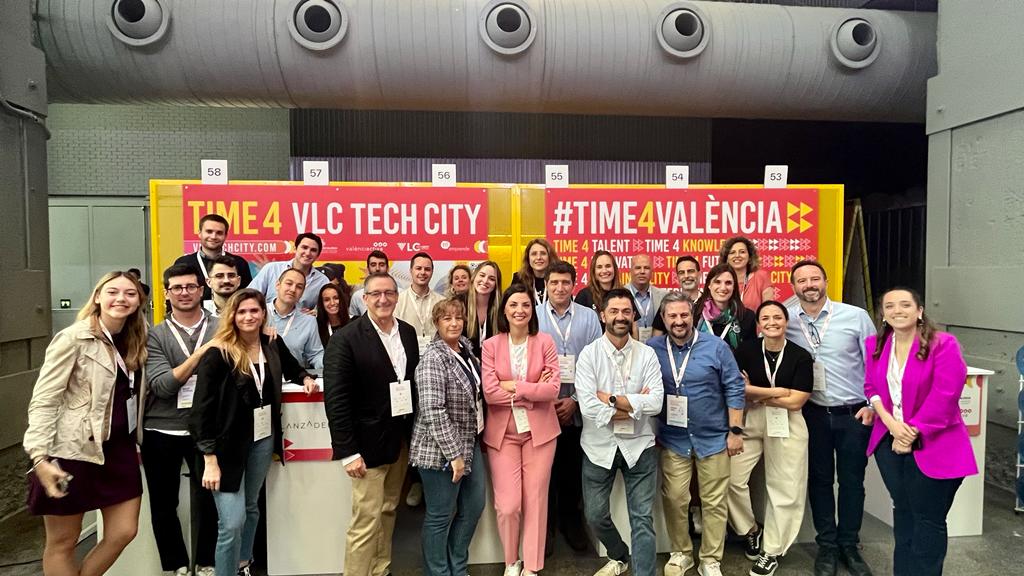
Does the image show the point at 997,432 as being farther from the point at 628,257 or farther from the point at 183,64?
the point at 183,64

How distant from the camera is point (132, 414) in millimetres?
2295

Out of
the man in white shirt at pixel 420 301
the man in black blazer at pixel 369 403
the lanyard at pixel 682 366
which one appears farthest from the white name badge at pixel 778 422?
the man in white shirt at pixel 420 301

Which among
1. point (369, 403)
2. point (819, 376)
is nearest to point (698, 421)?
point (819, 376)

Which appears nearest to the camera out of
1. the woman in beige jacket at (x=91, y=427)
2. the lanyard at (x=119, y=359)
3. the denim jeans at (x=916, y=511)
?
the woman in beige jacket at (x=91, y=427)

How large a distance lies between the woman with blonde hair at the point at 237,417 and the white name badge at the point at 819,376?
2.69 meters

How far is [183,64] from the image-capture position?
4.37m

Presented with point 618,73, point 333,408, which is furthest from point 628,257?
point 333,408

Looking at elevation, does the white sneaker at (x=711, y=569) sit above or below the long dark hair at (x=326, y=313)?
below

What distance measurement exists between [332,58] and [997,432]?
5.85 metres

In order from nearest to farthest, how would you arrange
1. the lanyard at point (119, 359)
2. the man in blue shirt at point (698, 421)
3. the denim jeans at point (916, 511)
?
the lanyard at point (119, 359) < the denim jeans at point (916, 511) < the man in blue shirt at point (698, 421)

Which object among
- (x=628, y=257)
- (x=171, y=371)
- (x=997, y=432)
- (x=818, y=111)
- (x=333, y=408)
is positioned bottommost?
(x=997, y=432)

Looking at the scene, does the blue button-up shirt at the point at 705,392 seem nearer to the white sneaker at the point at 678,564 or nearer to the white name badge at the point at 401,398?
the white sneaker at the point at 678,564

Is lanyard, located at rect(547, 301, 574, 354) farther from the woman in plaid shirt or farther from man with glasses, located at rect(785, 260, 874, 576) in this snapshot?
man with glasses, located at rect(785, 260, 874, 576)

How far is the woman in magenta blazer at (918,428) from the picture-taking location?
2291 millimetres
